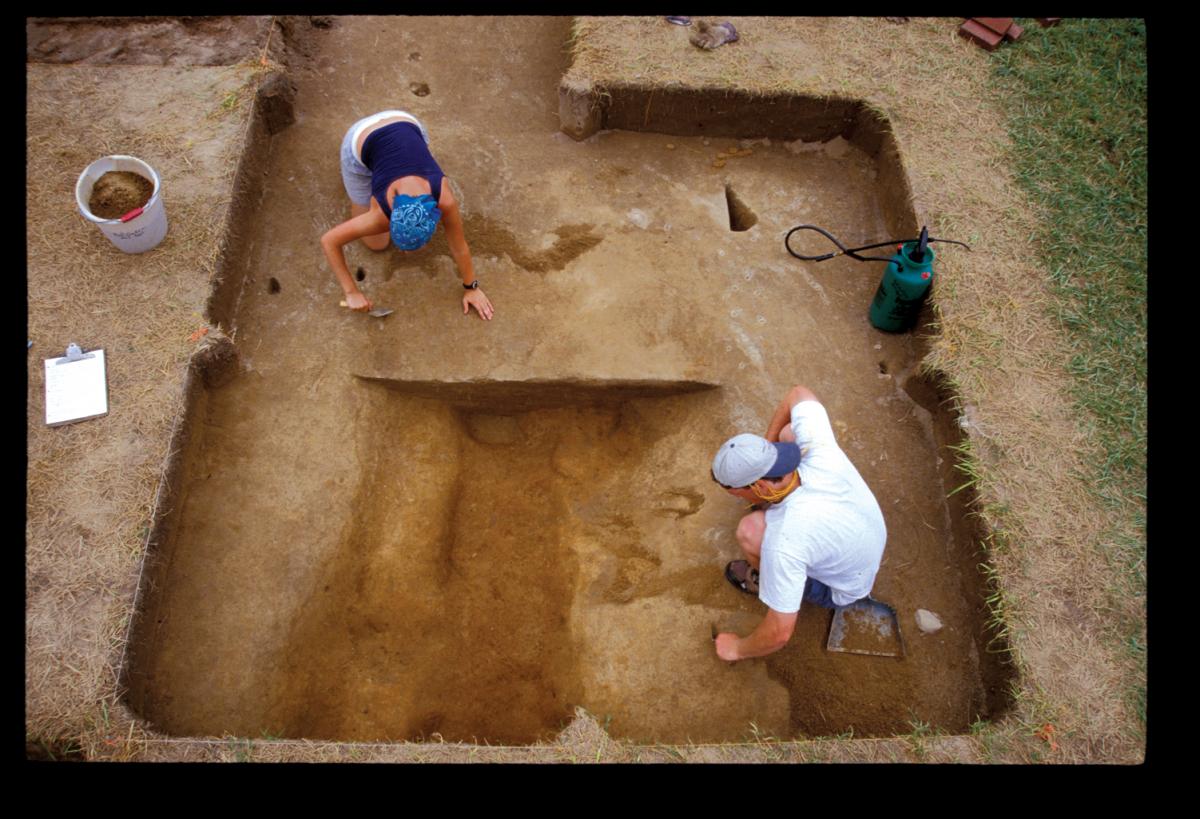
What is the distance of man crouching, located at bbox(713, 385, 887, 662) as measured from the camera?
2531mm

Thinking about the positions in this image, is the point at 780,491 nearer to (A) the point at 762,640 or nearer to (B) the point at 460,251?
(A) the point at 762,640

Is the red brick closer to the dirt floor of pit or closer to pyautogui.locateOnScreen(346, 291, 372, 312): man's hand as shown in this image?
the dirt floor of pit

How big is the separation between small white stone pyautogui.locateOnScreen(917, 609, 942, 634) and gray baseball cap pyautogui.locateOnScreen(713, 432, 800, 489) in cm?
110

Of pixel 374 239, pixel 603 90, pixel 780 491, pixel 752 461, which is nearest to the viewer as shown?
pixel 752 461

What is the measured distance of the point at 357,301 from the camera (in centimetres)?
354

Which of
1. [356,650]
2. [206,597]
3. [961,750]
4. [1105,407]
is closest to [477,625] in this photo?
[356,650]

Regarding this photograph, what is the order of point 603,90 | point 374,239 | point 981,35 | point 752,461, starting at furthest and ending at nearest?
1. point 981,35
2. point 603,90
3. point 374,239
4. point 752,461

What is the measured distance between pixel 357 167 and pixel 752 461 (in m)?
2.37

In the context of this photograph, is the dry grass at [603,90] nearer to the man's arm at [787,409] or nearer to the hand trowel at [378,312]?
the hand trowel at [378,312]

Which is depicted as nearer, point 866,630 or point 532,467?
point 866,630

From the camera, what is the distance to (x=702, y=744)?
282cm

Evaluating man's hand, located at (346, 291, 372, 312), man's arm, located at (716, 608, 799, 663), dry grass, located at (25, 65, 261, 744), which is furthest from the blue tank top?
man's arm, located at (716, 608, 799, 663)

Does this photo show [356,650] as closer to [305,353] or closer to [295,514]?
[295,514]

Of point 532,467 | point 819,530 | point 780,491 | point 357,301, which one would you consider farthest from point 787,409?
point 357,301
